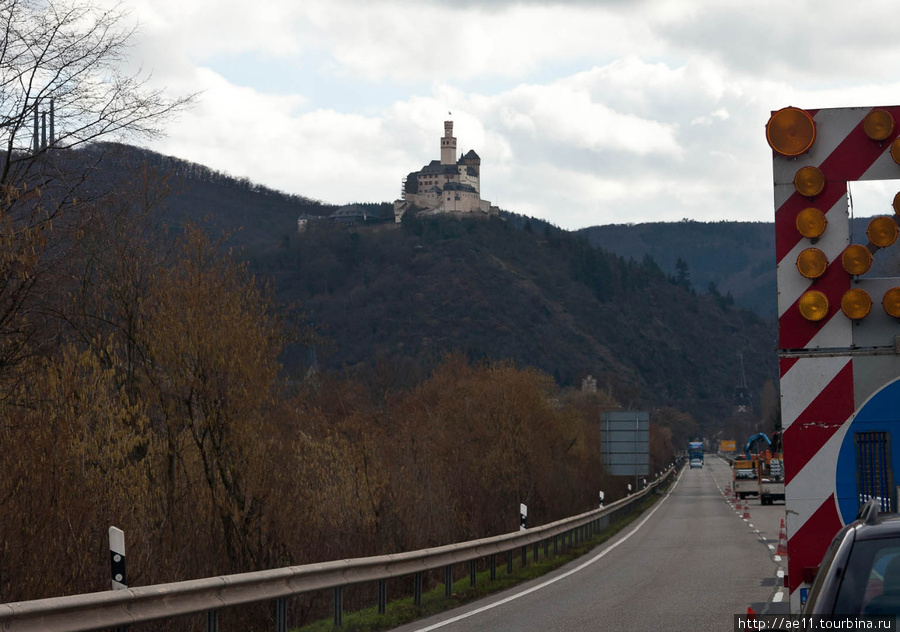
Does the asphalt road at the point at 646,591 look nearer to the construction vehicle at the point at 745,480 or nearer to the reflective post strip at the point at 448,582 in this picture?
the reflective post strip at the point at 448,582

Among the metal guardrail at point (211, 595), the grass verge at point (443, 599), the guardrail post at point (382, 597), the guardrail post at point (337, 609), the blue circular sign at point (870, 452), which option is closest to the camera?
the blue circular sign at point (870, 452)

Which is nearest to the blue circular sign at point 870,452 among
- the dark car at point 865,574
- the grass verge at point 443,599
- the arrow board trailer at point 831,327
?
the arrow board trailer at point 831,327

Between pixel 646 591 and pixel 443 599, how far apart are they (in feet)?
10.5

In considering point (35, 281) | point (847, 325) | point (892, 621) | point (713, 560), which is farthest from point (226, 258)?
point (892, 621)

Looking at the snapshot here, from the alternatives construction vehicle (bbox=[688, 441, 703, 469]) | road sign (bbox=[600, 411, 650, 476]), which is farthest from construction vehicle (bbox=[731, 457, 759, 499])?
construction vehicle (bbox=[688, 441, 703, 469])

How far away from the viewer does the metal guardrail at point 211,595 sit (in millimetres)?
7555

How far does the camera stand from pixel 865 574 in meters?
3.71

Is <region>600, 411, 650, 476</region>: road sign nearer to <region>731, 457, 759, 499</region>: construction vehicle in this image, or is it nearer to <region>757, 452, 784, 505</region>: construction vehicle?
<region>757, 452, 784, 505</region>: construction vehicle

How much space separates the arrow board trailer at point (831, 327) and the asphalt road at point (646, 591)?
23.4ft

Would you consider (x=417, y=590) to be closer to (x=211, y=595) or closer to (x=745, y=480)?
(x=211, y=595)

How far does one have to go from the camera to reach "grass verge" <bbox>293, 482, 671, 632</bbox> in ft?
43.2

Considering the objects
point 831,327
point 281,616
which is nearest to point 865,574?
point 831,327

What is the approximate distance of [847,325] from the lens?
5.34 m

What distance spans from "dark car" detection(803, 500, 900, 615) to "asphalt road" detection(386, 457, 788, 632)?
27.9 ft
